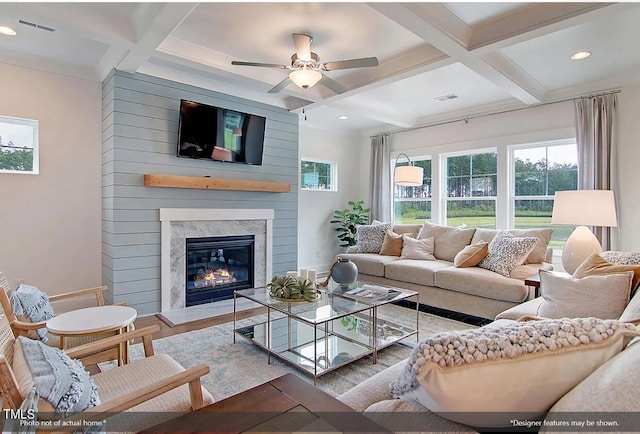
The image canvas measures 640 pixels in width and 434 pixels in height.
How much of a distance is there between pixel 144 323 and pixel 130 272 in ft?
1.89

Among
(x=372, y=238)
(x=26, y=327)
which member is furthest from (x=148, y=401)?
(x=372, y=238)

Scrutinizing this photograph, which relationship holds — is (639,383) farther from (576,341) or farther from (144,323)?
(144,323)

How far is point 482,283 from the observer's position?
352cm

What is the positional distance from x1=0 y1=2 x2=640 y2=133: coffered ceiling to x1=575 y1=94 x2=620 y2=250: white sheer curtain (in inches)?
8.3

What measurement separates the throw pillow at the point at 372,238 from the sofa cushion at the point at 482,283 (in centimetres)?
129

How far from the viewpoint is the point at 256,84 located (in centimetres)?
391

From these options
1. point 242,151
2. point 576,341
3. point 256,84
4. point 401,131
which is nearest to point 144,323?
point 242,151

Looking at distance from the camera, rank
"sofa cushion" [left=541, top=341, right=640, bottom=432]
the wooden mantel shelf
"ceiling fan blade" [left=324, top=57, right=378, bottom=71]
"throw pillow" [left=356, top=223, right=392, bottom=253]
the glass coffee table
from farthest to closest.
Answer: "throw pillow" [left=356, top=223, right=392, bottom=253] → the wooden mantel shelf → "ceiling fan blade" [left=324, top=57, right=378, bottom=71] → the glass coffee table → "sofa cushion" [left=541, top=341, right=640, bottom=432]

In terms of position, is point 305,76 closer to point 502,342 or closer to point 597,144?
point 502,342

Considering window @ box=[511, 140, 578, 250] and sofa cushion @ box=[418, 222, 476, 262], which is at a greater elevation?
window @ box=[511, 140, 578, 250]

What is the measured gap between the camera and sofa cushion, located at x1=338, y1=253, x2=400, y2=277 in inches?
178

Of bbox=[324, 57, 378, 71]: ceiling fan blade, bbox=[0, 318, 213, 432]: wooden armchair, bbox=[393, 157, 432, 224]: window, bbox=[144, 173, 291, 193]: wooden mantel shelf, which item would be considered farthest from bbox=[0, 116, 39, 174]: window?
bbox=[393, 157, 432, 224]: window

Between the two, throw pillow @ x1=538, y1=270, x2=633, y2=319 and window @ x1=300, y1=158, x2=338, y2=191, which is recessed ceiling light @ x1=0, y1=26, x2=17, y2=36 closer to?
window @ x1=300, y1=158, x2=338, y2=191

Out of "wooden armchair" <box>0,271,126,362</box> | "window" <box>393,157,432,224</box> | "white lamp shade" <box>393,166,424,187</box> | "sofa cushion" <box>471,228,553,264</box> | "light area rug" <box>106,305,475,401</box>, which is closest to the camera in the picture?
"wooden armchair" <box>0,271,126,362</box>
